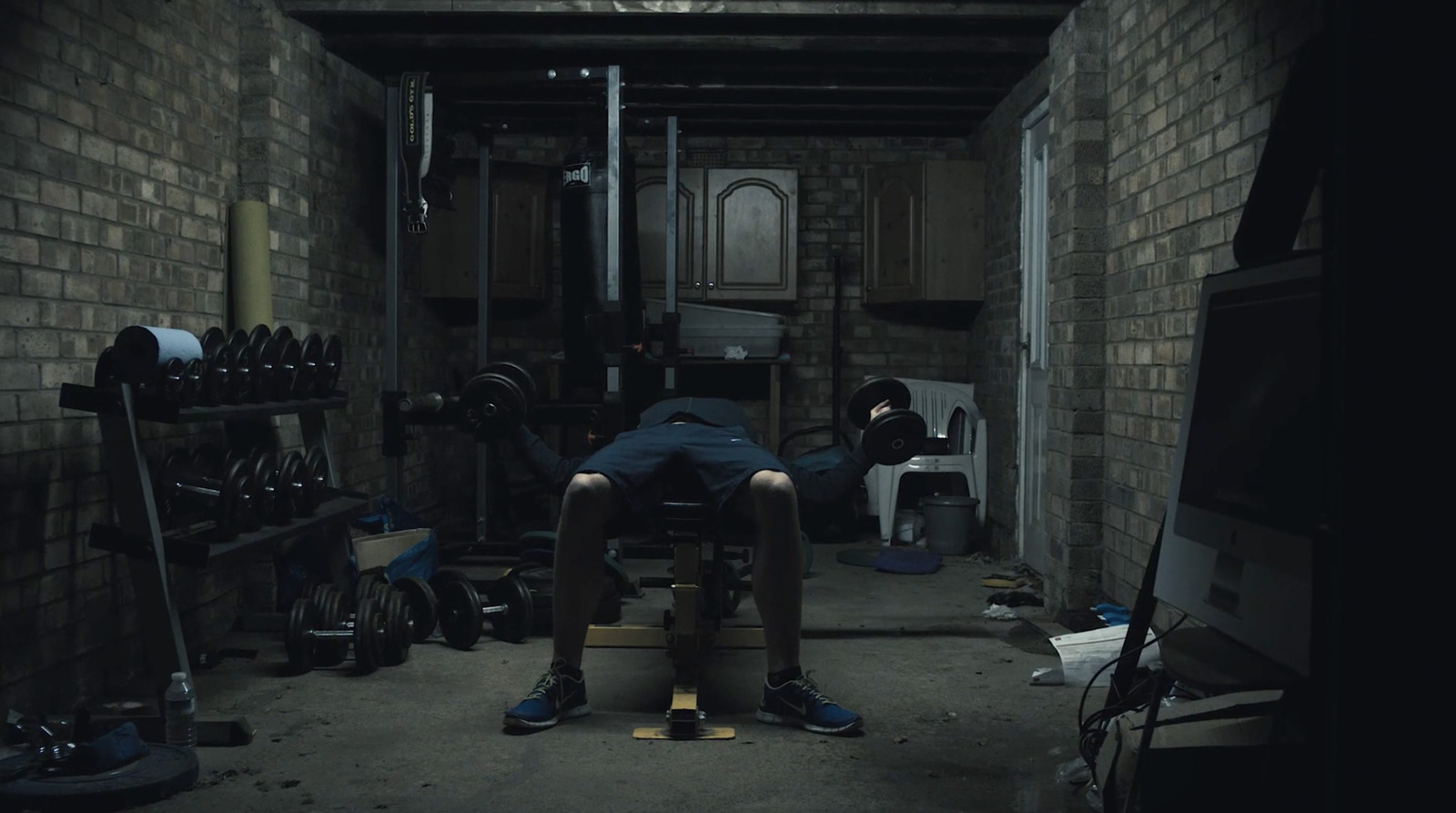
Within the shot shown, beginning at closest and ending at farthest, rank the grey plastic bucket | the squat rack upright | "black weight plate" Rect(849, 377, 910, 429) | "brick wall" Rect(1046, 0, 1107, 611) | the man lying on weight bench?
the man lying on weight bench
"black weight plate" Rect(849, 377, 910, 429)
"brick wall" Rect(1046, 0, 1107, 611)
the squat rack upright
the grey plastic bucket

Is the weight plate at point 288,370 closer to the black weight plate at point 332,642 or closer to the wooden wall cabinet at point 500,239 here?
the black weight plate at point 332,642

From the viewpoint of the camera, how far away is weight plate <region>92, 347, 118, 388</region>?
307 centimetres

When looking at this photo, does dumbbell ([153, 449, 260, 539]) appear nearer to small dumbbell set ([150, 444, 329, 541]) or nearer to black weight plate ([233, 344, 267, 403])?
small dumbbell set ([150, 444, 329, 541])

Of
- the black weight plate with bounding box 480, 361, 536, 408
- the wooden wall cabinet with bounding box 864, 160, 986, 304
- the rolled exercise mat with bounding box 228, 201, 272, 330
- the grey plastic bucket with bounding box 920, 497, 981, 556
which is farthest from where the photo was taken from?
the wooden wall cabinet with bounding box 864, 160, 986, 304

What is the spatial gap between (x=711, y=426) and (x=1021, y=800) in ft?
4.77

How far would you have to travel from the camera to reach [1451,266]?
3.34 feet

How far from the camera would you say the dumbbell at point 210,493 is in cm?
348

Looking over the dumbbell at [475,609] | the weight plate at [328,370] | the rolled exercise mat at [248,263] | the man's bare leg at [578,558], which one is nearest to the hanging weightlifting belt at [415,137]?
the rolled exercise mat at [248,263]

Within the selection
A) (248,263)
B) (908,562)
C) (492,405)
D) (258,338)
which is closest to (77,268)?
(258,338)

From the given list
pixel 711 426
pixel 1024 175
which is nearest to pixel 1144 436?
pixel 711 426

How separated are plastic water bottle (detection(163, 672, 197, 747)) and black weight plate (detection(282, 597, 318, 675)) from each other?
29.7 inches

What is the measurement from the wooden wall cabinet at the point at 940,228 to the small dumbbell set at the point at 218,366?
3744 mm

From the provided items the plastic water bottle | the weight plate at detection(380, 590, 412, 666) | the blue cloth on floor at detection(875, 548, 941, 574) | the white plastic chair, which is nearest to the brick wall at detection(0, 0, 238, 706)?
the plastic water bottle

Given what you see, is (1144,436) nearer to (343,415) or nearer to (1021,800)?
(1021,800)
